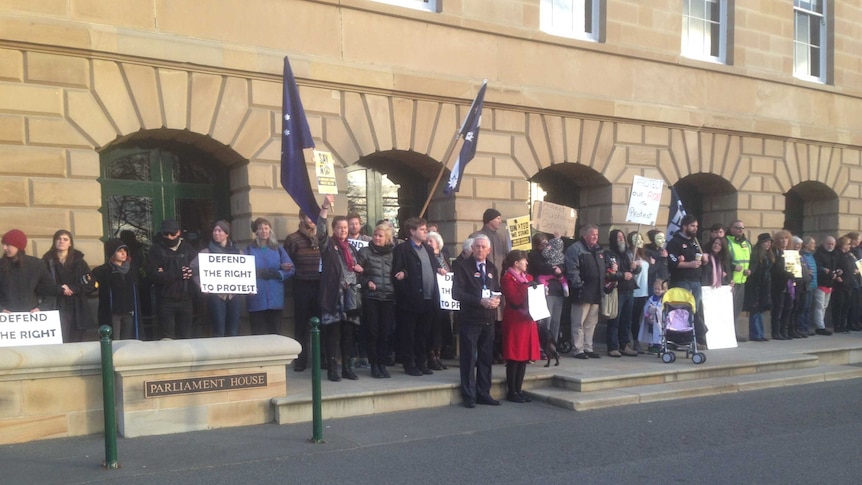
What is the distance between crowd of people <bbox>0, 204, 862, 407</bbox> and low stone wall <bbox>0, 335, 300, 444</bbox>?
1.46 m

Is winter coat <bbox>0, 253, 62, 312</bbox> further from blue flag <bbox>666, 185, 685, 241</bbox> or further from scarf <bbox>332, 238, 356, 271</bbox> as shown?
blue flag <bbox>666, 185, 685, 241</bbox>

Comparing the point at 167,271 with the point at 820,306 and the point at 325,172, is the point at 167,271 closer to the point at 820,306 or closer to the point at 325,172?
the point at 325,172

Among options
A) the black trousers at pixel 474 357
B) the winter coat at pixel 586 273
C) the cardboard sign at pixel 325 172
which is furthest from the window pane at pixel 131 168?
the winter coat at pixel 586 273

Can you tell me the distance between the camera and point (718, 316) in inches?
493

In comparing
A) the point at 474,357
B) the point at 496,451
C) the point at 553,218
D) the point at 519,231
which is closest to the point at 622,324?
the point at 553,218

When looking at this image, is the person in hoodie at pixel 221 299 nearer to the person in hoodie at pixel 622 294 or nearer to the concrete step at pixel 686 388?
the concrete step at pixel 686 388

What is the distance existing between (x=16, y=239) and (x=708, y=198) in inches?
528

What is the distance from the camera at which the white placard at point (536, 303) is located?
901 centimetres

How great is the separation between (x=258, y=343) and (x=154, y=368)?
109cm

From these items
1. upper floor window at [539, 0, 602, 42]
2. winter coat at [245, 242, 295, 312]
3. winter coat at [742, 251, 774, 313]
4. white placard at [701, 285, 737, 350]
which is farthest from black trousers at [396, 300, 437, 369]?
winter coat at [742, 251, 774, 313]

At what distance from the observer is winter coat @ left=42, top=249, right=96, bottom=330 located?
29.0 feet

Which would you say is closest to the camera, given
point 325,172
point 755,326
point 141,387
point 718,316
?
point 141,387

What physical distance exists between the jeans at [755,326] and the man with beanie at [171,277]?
10.3 m

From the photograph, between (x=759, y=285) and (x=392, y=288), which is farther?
(x=759, y=285)
